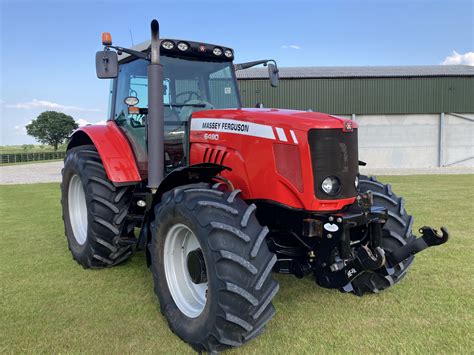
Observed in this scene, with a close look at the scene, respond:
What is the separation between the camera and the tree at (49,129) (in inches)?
2808

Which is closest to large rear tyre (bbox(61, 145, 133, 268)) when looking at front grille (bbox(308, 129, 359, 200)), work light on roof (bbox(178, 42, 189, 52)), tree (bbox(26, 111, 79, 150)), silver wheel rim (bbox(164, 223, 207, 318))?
silver wheel rim (bbox(164, 223, 207, 318))

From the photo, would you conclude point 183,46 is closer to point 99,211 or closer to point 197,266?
point 99,211

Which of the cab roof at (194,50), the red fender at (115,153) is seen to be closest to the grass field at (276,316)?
the red fender at (115,153)

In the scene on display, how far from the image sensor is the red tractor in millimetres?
2721

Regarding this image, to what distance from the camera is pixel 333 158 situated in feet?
10.0

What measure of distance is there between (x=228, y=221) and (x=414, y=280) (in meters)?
2.49

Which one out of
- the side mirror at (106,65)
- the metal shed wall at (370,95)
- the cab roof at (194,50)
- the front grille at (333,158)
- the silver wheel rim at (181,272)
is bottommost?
the silver wheel rim at (181,272)

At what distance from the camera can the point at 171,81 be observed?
402cm

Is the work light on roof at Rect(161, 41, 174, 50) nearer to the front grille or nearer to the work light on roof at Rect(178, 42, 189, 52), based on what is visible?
the work light on roof at Rect(178, 42, 189, 52)

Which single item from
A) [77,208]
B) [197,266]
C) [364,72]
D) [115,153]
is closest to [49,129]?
[364,72]

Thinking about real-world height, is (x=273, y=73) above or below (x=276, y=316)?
above

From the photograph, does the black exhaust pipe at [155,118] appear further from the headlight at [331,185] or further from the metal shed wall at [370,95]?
the metal shed wall at [370,95]

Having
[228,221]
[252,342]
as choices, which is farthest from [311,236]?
[252,342]

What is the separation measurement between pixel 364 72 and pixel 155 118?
77.4 feet
